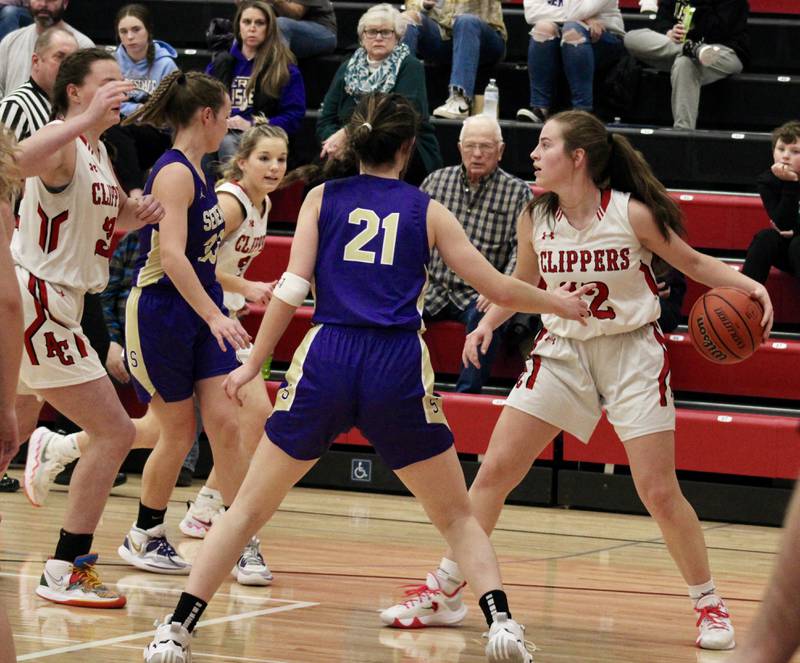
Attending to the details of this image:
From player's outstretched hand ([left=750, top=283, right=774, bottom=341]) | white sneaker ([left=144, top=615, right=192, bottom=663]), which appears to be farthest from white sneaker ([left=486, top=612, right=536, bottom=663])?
player's outstretched hand ([left=750, top=283, right=774, bottom=341])

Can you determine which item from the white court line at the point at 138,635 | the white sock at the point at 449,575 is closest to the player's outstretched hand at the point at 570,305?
the white sock at the point at 449,575

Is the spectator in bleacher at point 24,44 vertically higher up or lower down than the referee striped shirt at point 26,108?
lower down

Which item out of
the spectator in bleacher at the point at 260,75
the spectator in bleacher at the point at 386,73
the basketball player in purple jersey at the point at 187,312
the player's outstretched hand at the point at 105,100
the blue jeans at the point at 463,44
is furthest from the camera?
the blue jeans at the point at 463,44

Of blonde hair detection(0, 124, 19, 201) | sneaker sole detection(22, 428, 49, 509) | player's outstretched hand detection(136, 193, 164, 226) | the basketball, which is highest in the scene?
blonde hair detection(0, 124, 19, 201)

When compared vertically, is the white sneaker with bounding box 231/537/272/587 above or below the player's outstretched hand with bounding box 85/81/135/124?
below

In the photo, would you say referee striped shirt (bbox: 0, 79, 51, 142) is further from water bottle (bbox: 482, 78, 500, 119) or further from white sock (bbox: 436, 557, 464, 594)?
water bottle (bbox: 482, 78, 500, 119)

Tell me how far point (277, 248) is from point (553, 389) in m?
4.20

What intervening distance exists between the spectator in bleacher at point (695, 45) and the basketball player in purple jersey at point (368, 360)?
5157mm

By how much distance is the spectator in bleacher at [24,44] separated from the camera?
28.6 feet

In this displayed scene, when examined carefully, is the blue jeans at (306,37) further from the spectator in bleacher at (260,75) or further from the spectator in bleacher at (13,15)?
the spectator in bleacher at (13,15)

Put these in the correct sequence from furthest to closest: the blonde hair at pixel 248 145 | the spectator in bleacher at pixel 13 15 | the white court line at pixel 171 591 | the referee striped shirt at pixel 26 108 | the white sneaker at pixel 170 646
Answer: the spectator in bleacher at pixel 13 15
the blonde hair at pixel 248 145
the referee striped shirt at pixel 26 108
the white court line at pixel 171 591
the white sneaker at pixel 170 646

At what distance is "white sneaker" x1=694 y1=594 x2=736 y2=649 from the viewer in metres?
4.37

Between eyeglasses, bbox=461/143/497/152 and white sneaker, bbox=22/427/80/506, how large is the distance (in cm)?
298

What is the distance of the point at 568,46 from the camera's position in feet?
28.6
